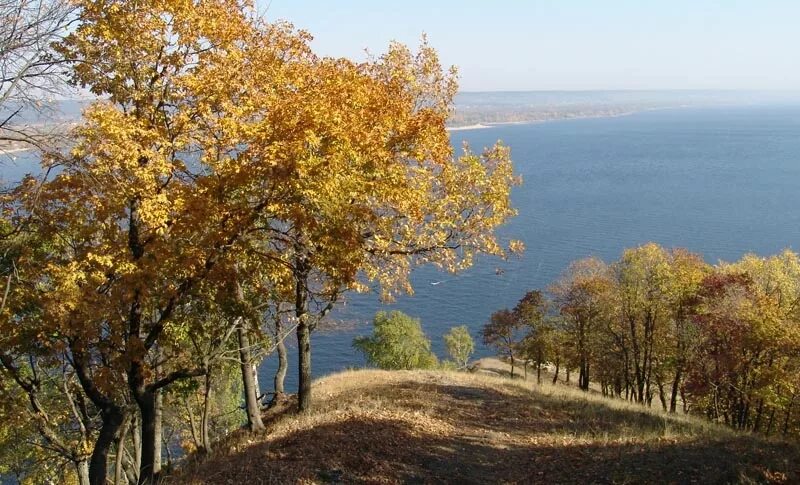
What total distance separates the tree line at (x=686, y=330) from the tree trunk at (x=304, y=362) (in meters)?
18.9

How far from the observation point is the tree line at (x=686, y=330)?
1145 inches

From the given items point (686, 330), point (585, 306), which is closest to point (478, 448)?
point (686, 330)

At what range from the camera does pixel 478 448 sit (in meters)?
14.7

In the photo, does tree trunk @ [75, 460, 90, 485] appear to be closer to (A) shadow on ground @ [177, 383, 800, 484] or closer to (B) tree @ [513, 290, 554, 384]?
(A) shadow on ground @ [177, 383, 800, 484]

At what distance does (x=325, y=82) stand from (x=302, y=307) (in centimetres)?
658

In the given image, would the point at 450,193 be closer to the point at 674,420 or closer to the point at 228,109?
the point at 228,109

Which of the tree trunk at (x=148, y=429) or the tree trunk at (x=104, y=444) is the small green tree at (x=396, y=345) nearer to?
the tree trunk at (x=148, y=429)

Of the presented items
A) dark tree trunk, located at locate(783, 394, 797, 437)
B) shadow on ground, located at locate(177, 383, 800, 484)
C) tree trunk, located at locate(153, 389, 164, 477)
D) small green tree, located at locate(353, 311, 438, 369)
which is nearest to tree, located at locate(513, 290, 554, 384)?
small green tree, located at locate(353, 311, 438, 369)

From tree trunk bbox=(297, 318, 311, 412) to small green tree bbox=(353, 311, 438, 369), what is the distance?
36963mm

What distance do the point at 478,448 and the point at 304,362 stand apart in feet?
18.9

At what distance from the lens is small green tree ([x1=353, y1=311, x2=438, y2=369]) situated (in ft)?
180

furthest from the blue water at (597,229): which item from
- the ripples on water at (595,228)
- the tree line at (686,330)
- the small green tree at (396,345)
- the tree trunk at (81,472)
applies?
the tree trunk at (81,472)

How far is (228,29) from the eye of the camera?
11898 millimetres

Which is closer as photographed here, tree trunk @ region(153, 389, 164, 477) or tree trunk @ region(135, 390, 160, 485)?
tree trunk @ region(135, 390, 160, 485)
